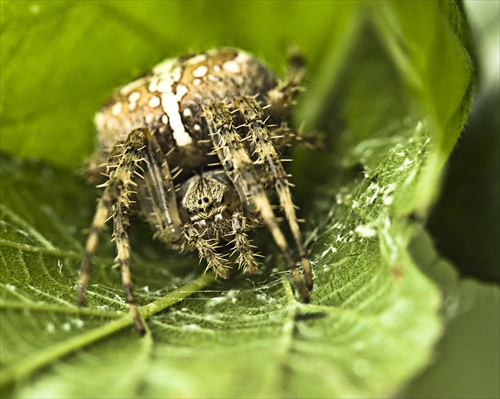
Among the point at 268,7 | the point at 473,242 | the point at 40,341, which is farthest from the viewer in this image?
the point at 268,7

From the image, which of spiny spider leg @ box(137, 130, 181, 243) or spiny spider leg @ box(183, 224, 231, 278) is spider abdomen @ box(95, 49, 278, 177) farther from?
spiny spider leg @ box(183, 224, 231, 278)

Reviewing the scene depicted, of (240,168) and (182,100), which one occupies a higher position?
(182,100)

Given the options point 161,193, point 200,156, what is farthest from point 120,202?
point 200,156

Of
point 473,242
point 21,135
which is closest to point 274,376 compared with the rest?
point 473,242

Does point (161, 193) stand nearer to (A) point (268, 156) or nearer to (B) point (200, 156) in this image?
(B) point (200, 156)

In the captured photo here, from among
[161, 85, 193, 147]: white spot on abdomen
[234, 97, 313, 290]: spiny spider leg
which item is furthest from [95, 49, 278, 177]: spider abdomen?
[234, 97, 313, 290]: spiny spider leg

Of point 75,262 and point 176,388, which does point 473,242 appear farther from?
point 75,262
